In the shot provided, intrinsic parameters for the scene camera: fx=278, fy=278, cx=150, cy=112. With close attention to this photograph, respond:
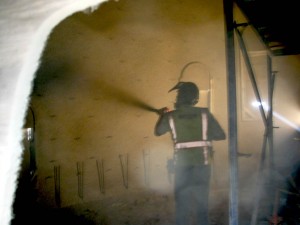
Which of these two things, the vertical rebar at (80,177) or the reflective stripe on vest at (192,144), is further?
the vertical rebar at (80,177)

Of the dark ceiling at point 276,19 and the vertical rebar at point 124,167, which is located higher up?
the dark ceiling at point 276,19

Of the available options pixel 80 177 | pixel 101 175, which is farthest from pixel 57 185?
pixel 101 175

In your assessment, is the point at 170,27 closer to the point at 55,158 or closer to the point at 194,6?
the point at 194,6

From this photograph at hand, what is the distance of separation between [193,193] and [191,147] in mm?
747

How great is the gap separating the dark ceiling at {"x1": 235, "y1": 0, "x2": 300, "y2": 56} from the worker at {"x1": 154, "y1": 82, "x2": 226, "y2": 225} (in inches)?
55.4

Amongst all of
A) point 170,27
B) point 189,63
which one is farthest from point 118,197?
point 170,27

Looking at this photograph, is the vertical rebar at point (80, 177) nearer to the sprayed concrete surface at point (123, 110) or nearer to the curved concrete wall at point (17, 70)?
the sprayed concrete surface at point (123, 110)

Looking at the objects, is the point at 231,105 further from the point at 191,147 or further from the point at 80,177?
the point at 80,177

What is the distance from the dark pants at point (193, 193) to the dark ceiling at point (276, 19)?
7.41 feet

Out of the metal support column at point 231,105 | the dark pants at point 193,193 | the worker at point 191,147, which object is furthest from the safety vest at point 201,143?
the metal support column at point 231,105

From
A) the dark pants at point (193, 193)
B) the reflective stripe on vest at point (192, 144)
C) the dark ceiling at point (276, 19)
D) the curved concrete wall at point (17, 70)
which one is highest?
the dark ceiling at point (276, 19)

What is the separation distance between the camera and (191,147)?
4.41 metres

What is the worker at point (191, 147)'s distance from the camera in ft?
14.5

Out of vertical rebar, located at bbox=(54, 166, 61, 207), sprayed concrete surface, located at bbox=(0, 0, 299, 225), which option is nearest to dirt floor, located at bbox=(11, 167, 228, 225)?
sprayed concrete surface, located at bbox=(0, 0, 299, 225)
